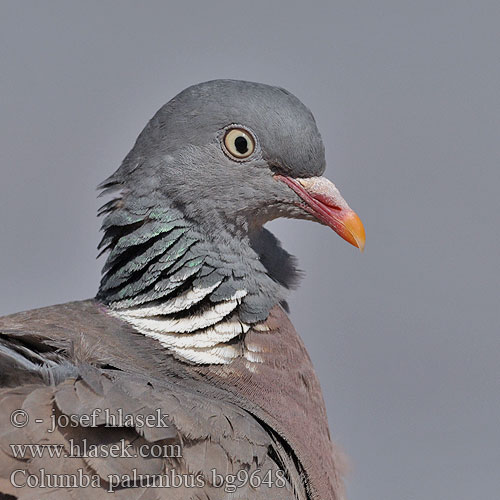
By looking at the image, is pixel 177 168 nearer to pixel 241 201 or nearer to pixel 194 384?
pixel 241 201

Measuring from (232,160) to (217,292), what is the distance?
0.52m

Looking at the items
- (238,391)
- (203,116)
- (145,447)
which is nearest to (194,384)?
(238,391)

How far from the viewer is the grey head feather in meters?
3.66

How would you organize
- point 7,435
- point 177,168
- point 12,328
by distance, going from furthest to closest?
point 177,168
point 12,328
point 7,435

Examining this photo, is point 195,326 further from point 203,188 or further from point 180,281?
point 203,188

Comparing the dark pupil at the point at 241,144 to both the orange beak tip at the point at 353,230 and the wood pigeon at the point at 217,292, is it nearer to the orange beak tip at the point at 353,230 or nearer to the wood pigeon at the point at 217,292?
the wood pigeon at the point at 217,292

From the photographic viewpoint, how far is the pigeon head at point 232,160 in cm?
365

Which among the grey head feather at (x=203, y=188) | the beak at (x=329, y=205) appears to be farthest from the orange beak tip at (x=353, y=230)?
the grey head feather at (x=203, y=188)

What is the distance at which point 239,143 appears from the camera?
369 cm

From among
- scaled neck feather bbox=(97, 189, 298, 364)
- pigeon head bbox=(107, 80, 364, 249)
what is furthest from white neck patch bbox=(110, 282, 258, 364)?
pigeon head bbox=(107, 80, 364, 249)

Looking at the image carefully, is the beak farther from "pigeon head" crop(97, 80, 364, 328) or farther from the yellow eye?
the yellow eye

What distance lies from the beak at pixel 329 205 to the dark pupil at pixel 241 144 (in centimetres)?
17

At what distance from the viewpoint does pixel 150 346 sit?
356 cm

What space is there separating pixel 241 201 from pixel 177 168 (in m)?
0.28
